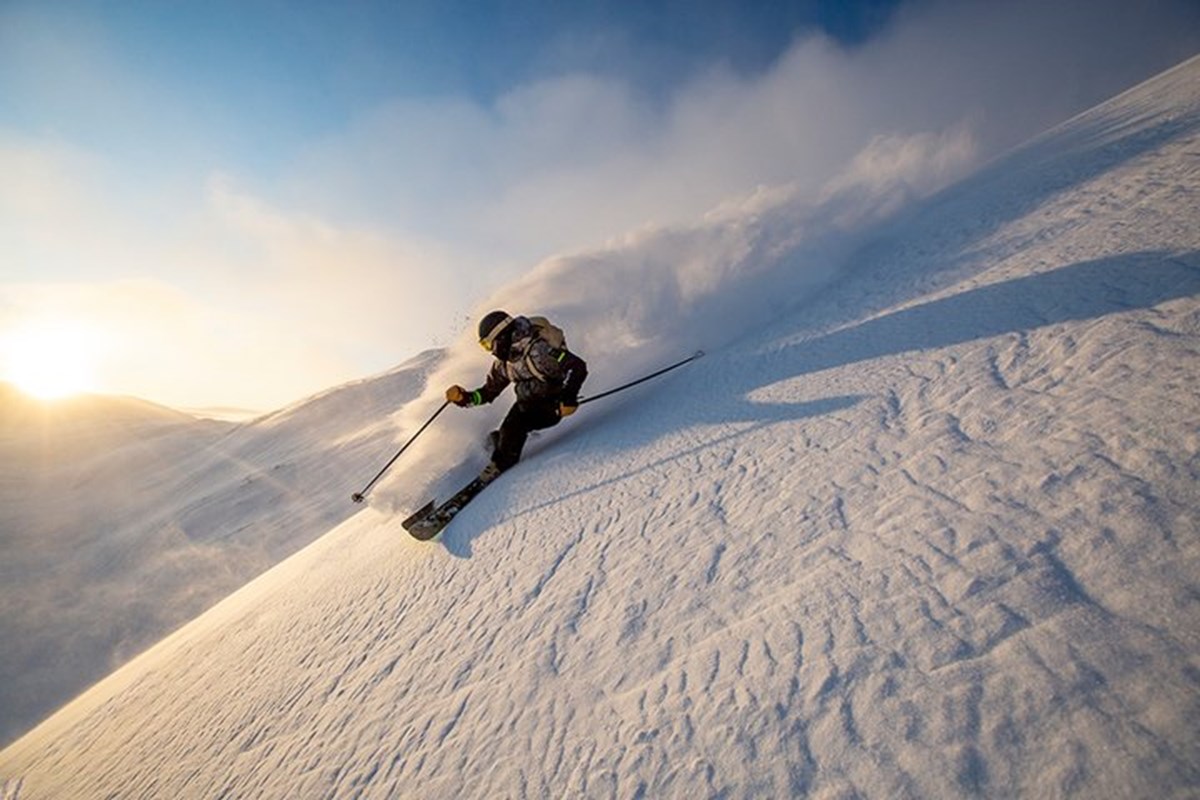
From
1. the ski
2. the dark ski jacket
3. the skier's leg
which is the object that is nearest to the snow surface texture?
the ski

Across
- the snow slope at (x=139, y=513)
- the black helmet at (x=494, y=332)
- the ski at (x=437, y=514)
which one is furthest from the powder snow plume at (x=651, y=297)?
the snow slope at (x=139, y=513)

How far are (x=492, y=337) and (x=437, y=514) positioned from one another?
213 cm

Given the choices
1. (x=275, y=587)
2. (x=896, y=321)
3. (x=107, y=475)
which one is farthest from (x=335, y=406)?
(x=896, y=321)

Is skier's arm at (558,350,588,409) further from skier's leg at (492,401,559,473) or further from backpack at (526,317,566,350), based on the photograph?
skier's leg at (492,401,559,473)

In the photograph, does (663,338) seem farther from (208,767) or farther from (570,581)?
(208,767)

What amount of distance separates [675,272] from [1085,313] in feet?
17.8

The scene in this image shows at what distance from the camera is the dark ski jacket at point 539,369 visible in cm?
541

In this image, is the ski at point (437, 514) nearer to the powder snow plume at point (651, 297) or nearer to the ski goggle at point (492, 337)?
the powder snow plume at point (651, 297)

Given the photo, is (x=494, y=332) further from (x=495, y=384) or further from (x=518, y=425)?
(x=518, y=425)

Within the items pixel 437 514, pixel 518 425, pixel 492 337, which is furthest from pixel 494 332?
pixel 437 514

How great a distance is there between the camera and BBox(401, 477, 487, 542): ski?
17.0ft

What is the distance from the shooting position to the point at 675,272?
8.11 meters

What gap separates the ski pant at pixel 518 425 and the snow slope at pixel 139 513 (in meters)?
7.34

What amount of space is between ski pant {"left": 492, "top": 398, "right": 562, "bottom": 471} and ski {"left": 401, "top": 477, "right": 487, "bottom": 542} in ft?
1.37
